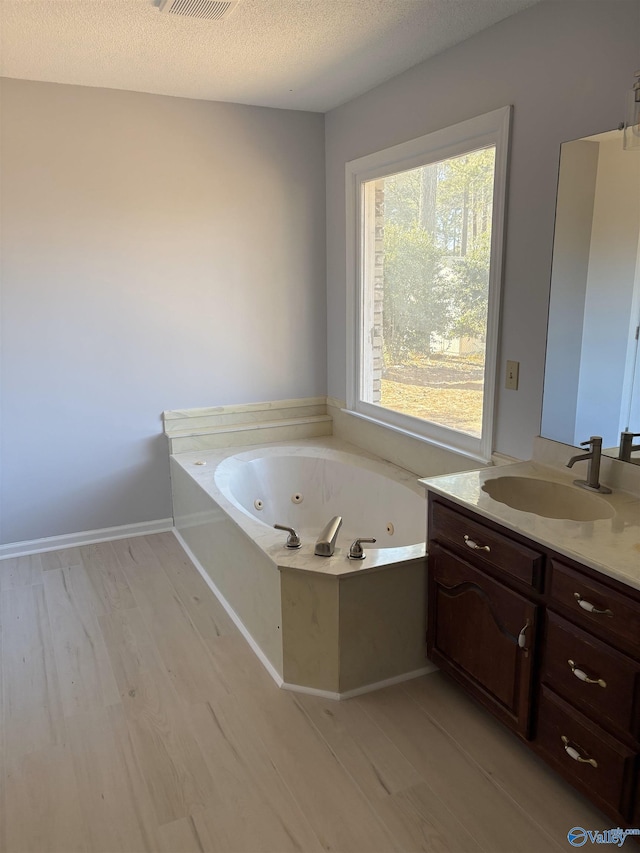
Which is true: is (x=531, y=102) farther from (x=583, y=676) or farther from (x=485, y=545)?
(x=583, y=676)

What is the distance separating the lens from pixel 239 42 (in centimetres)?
262

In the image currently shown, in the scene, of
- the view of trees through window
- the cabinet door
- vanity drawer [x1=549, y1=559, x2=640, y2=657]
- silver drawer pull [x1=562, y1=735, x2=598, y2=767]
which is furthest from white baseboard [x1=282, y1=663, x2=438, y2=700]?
the view of trees through window

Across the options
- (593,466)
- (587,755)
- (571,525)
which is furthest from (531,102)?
(587,755)

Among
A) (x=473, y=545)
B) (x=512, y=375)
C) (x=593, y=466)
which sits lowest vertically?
(x=473, y=545)

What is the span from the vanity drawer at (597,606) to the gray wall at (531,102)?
0.88 meters

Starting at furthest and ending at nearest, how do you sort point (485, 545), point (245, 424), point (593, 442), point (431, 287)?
point (245, 424) < point (431, 287) < point (593, 442) < point (485, 545)

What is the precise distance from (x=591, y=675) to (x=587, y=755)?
0.24m

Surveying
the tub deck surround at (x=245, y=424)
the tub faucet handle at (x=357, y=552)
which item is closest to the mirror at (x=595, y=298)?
the tub faucet handle at (x=357, y=552)

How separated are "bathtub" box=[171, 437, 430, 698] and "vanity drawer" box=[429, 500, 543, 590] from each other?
7.8 inches

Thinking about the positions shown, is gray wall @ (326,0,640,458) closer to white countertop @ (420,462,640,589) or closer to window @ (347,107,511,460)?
window @ (347,107,511,460)

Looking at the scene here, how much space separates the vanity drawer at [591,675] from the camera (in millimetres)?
1538

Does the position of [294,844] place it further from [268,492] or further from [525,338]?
[268,492]

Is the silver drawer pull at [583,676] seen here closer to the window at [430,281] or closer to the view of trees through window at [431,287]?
the window at [430,281]

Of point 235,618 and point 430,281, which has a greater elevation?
point 430,281
